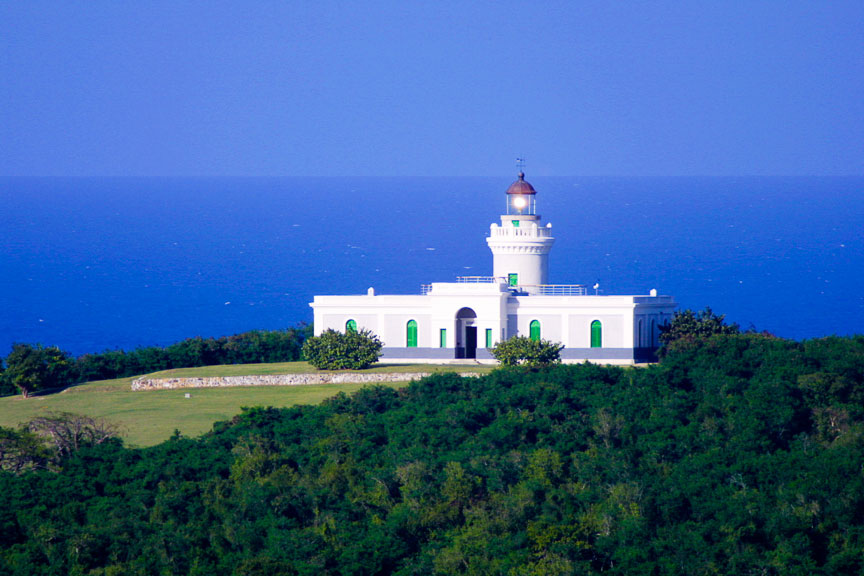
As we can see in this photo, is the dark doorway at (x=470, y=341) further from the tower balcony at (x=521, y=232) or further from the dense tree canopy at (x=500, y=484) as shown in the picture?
the dense tree canopy at (x=500, y=484)

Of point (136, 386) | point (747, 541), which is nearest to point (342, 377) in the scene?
point (136, 386)

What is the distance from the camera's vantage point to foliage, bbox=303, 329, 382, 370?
199ft

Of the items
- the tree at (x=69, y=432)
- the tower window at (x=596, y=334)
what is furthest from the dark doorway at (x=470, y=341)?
the tree at (x=69, y=432)

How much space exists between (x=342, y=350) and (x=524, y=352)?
24.4 ft

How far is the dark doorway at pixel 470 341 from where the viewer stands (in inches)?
2485

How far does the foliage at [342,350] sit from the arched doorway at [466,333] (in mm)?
3620

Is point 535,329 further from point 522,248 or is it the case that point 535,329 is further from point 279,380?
point 279,380

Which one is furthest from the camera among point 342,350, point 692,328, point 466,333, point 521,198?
point 521,198

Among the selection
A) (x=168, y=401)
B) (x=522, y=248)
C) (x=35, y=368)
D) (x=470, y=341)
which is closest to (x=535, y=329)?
(x=470, y=341)

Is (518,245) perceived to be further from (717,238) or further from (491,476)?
(717,238)

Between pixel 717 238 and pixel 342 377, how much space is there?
136137 millimetres

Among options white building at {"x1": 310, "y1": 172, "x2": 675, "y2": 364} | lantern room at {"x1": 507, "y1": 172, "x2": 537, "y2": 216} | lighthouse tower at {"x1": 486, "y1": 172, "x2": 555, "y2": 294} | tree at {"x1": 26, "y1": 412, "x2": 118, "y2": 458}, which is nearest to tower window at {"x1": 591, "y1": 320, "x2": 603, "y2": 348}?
white building at {"x1": 310, "y1": 172, "x2": 675, "y2": 364}

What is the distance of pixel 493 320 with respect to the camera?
61.6m

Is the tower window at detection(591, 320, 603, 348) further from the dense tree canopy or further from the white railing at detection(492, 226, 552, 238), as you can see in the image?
the white railing at detection(492, 226, 552, 238)
